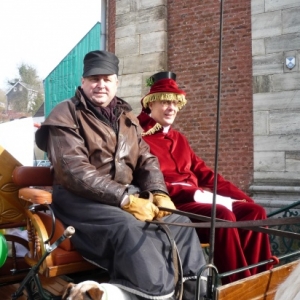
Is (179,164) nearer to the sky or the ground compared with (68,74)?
nearer to the ground

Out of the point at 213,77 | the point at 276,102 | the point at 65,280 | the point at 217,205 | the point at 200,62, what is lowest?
the point at 65,280

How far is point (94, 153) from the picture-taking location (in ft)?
9.17

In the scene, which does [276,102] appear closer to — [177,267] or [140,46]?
[140,46]

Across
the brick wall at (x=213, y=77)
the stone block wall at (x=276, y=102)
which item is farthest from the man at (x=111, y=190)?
the brick wall at (x=213, y=77)

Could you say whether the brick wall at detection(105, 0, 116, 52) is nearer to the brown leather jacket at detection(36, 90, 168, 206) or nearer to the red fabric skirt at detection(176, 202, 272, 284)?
the brown leather jacket at detection(36, 90, 168, 206)

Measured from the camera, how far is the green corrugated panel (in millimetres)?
12773

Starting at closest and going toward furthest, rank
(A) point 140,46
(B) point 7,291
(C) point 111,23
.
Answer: (B) point 7,291 < (A) point 140,46 < (C) point 111,23

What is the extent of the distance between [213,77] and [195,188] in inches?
151

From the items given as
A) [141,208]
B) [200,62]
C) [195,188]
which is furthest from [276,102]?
[141,208]

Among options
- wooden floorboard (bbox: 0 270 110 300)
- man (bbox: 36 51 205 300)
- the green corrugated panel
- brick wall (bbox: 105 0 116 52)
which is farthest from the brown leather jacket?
the green corrugated panel

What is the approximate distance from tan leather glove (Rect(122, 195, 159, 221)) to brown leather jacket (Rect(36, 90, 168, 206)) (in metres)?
0.07

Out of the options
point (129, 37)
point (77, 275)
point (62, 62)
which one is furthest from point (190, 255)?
point (62, 62)

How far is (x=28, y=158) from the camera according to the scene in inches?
148

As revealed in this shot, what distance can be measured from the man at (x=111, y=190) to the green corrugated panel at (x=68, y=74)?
9.89 m
